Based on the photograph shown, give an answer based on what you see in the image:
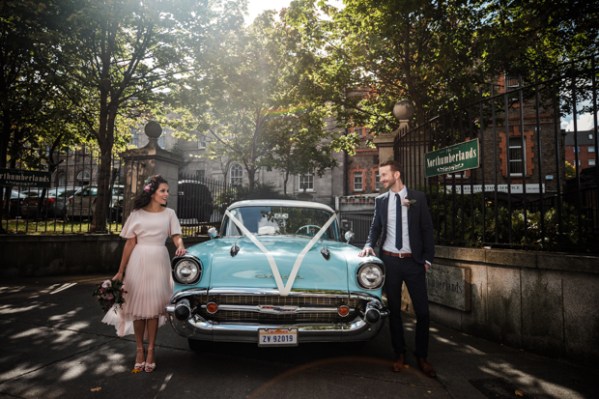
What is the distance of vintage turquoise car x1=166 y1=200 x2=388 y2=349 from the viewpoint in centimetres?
304

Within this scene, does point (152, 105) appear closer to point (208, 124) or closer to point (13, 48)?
point (13, 48)

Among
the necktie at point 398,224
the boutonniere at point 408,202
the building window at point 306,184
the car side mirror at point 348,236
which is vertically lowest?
the car side mirror at point 348,236

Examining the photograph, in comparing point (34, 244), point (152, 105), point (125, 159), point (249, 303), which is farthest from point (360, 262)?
point (152, 105)

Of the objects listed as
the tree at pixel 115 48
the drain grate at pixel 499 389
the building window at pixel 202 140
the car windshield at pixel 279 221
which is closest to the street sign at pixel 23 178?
the tree at pixel 115 48

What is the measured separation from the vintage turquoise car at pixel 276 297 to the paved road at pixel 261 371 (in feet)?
1.27

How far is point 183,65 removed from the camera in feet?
35.9

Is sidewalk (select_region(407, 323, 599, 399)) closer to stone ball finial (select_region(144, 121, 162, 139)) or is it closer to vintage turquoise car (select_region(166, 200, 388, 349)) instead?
vintage turquoise car (select_region(166, 200, 388, 349))

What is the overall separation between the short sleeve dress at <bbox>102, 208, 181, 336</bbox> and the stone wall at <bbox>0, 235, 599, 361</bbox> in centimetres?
356

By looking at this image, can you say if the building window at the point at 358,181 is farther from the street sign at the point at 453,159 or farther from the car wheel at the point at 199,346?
the car wheel at the point at 199,346

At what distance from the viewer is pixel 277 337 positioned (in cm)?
299

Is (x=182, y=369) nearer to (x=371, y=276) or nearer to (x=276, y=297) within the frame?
(x=276, y=297)

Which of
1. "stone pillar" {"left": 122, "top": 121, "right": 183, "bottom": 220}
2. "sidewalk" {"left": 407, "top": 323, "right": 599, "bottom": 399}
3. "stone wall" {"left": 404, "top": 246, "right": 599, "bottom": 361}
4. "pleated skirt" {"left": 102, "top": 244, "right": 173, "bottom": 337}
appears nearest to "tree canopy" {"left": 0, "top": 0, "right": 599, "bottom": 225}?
"stone pillar" {"left": 122, "top": 121, "right": 183, "bottom": 220}

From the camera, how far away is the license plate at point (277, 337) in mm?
2969

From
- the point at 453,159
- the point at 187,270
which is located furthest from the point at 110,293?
the point at 453,159
